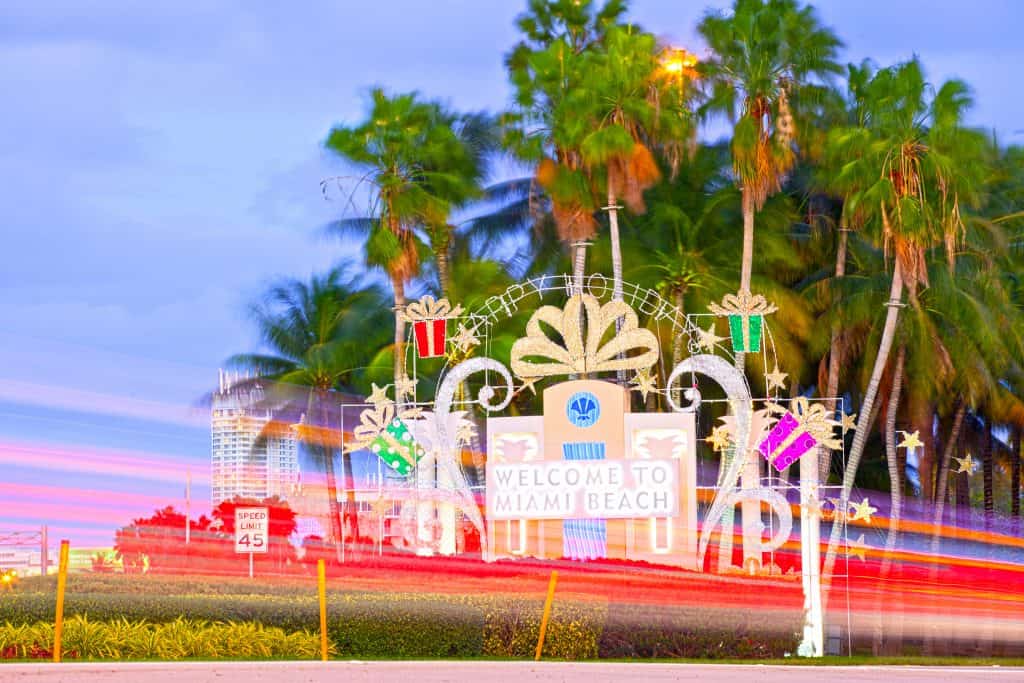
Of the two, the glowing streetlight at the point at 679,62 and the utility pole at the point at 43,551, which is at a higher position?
the glowing streetlight at the point at 679,62

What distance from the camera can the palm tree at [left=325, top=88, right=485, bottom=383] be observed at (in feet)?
137

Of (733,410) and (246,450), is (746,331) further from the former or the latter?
(246,450)

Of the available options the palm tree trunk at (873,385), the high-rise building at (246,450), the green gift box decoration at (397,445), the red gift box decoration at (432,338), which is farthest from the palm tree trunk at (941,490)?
the high-rise building at (246,450)

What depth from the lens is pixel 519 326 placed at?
4659cm

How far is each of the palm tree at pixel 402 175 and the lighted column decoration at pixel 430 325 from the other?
443cm

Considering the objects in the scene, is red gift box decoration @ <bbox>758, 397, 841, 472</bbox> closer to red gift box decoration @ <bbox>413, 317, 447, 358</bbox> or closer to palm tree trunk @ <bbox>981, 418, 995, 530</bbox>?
red gift box decoration @ <bbox>413, 317, 447, 358</bbox>

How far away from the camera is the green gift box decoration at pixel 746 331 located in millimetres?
34781

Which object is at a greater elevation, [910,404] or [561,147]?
[561,147]

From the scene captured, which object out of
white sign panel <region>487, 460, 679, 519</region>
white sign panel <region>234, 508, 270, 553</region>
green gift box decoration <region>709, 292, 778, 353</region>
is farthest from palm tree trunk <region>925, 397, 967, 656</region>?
white sign panel <region>234, 508, 270, 553</region>

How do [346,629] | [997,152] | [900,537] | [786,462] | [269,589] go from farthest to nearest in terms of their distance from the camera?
[997,152], [900,537], [786,462], [269,589], [346,629]

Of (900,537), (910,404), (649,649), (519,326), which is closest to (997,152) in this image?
(910,404)

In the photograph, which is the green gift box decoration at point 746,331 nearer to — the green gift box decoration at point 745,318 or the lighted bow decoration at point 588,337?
the green gift box decoration at point 745,318

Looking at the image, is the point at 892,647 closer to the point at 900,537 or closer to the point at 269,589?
the point at 900,537

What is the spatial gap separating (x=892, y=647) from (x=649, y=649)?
43.0ft
